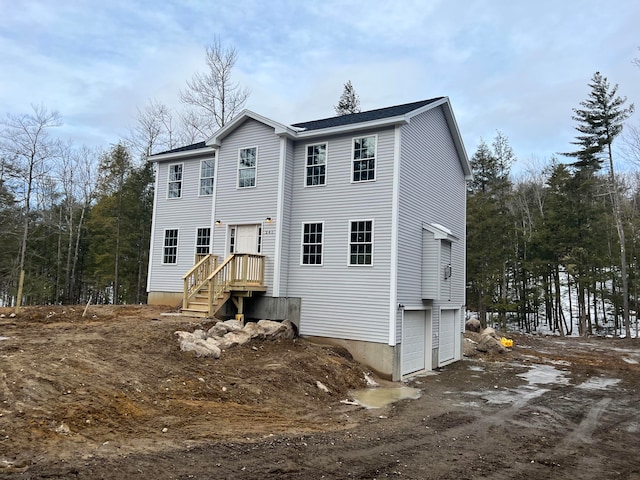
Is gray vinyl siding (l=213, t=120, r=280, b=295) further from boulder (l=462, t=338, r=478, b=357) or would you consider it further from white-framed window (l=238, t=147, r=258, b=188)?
boulder (l=462, t=338, r=478, b=357)

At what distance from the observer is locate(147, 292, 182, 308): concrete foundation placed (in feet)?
53.4

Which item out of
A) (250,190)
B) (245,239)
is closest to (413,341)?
(245,239)

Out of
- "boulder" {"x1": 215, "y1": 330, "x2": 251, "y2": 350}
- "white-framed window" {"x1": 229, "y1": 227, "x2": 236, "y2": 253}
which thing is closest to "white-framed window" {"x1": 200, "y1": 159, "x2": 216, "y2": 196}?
"white-framed window" {"x1": 229, "y1": 227, "x2": 236, "y2": 253}

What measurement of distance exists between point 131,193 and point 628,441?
28.3 metres

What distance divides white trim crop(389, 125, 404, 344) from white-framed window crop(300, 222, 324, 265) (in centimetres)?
→ 244

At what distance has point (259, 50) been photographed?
16531 millimetres

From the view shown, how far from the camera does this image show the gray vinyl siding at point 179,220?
16.4 meters

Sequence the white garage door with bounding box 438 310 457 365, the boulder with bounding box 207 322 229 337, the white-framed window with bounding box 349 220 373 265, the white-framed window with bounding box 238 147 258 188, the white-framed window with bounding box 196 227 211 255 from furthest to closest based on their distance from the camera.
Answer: the white-framed window with bounding box 196 227 211 255 < the white garage door with bounding box 438 310 457 365 < the white-framed window with bounding box 238 147 258 188 < the white-framed window with bounding box 349 220 373 265 < the boulder with bounding box 207 322 229 337

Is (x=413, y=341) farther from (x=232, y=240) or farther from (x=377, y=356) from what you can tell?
(x=232, y=240)

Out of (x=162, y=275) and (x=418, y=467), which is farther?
(x=162, y=275)

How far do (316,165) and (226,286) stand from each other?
4.77 m

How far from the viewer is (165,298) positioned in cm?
1667

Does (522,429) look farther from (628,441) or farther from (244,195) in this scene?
(244,195)

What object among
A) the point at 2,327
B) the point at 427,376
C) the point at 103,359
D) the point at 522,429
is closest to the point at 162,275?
the point at 2,327
